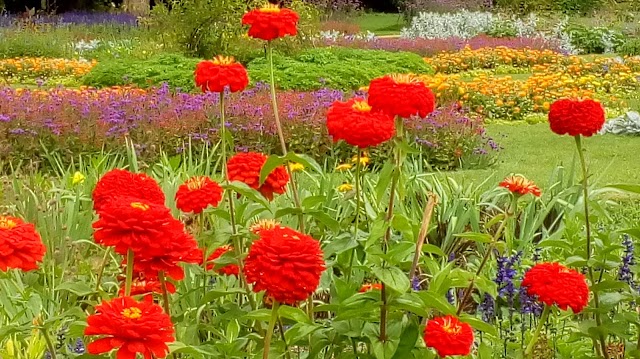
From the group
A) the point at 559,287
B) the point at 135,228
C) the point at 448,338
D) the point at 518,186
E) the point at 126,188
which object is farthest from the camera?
the point at 518,186

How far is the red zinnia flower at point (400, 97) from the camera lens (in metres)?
1.69

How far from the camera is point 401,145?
68.2 inches

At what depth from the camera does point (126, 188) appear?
177 cm

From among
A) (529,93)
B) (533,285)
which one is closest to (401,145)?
(533,285)

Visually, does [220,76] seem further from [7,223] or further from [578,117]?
[578,117]

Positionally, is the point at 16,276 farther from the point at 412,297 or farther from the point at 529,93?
the point at 529,93

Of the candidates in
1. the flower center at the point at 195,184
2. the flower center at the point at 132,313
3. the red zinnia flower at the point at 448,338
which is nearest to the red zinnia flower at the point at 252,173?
the flower center at the point at 195,184

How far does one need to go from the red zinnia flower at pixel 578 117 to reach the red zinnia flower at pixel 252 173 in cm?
64

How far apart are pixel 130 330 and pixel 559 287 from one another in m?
0.99

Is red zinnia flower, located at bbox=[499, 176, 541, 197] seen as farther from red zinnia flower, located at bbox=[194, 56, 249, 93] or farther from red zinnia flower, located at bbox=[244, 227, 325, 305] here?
red zinnia flower, located at bbox=[244, 227, 325, 305]

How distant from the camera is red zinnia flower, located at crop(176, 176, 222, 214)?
198cm

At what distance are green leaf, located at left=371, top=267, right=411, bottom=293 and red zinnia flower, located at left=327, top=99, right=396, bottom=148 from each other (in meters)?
0.25

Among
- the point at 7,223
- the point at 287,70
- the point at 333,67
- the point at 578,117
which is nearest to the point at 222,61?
the point at 7,223

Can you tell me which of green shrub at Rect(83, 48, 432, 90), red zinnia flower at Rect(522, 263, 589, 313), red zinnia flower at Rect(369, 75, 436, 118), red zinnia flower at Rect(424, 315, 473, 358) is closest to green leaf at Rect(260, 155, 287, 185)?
red zinnia flower at Rect(369, 75, 436, 118)
